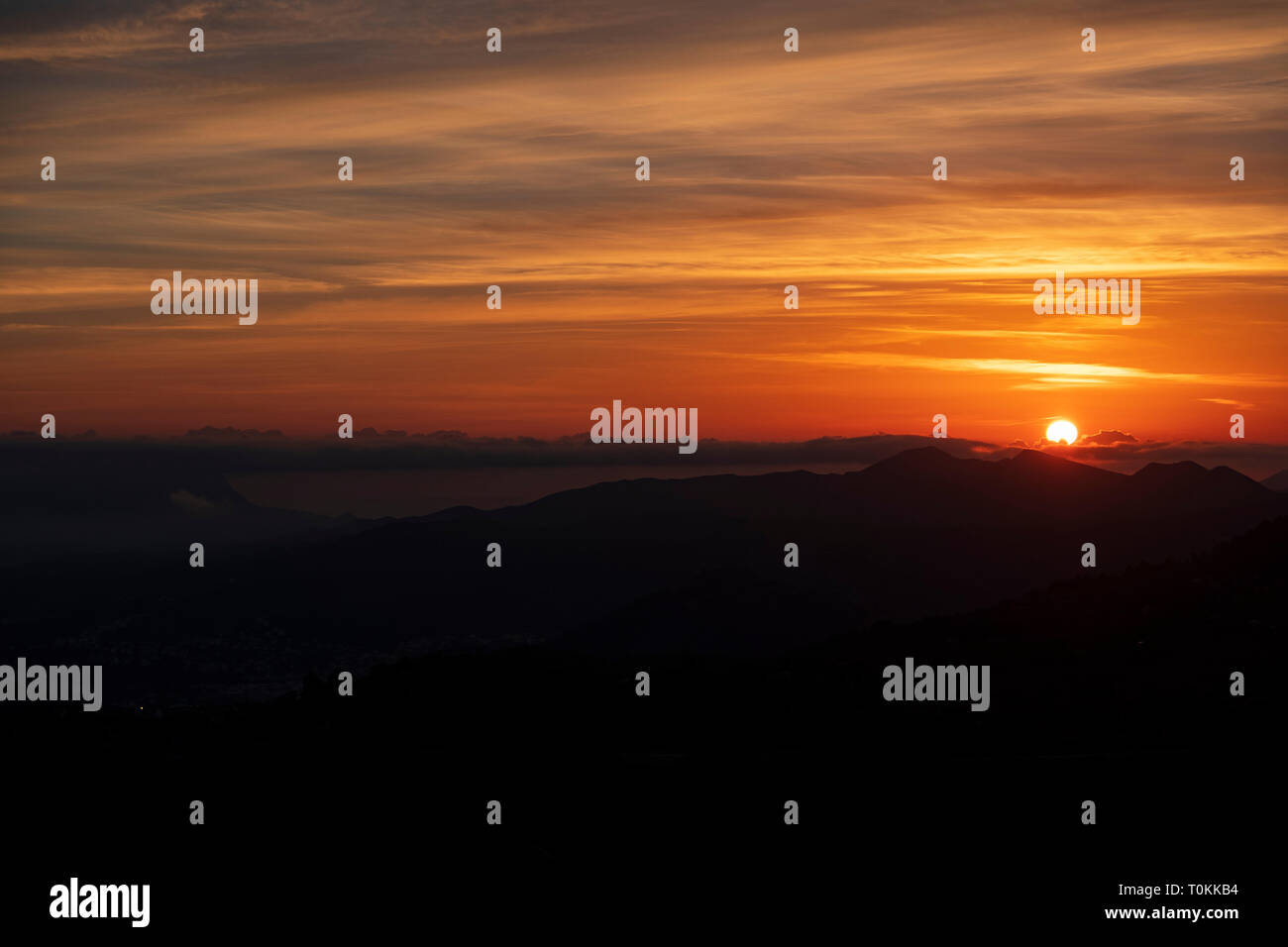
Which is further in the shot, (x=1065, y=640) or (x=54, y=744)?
(x=1065, y=640)

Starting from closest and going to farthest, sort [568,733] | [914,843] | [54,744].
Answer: [914,843]
[54,744]
[568,733]
